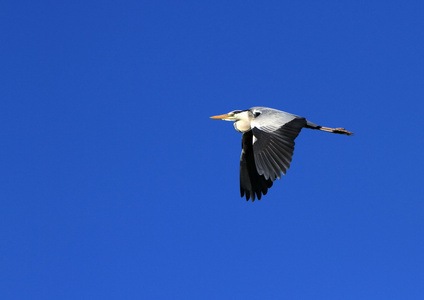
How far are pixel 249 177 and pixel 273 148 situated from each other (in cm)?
367

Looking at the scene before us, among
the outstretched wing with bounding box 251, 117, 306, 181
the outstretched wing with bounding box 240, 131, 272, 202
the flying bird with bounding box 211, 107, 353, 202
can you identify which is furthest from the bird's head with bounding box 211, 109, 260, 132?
the outstretched wing with bounding box 251, 117, 306, 181

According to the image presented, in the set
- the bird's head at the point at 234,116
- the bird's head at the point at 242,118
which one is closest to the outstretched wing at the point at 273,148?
the bird's head at the point at 242,118

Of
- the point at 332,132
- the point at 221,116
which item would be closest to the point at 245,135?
the point at 221,116

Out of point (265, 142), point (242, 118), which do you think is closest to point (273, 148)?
point (265, 142)

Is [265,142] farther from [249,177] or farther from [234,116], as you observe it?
[234,116]

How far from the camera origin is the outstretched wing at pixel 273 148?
14.2 metres

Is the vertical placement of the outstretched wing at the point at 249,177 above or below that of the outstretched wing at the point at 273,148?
above

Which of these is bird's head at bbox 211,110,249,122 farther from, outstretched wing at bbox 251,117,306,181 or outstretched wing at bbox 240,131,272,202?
outstretched wing at bbox 251,117,306,181

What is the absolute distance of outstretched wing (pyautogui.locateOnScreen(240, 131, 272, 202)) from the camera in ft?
58.5

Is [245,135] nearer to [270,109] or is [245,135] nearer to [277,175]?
[270,109]

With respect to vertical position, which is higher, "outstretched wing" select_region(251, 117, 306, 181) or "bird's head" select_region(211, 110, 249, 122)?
"bird's head" select_region(211, 110, 249, 122)

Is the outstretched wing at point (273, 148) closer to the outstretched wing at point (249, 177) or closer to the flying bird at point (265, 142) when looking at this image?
the flying bird at point (265, 142)

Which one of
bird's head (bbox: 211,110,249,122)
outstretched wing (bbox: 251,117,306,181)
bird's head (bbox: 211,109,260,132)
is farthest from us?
bird's head (bbox: 211,110,249,122)

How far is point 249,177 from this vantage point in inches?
712
